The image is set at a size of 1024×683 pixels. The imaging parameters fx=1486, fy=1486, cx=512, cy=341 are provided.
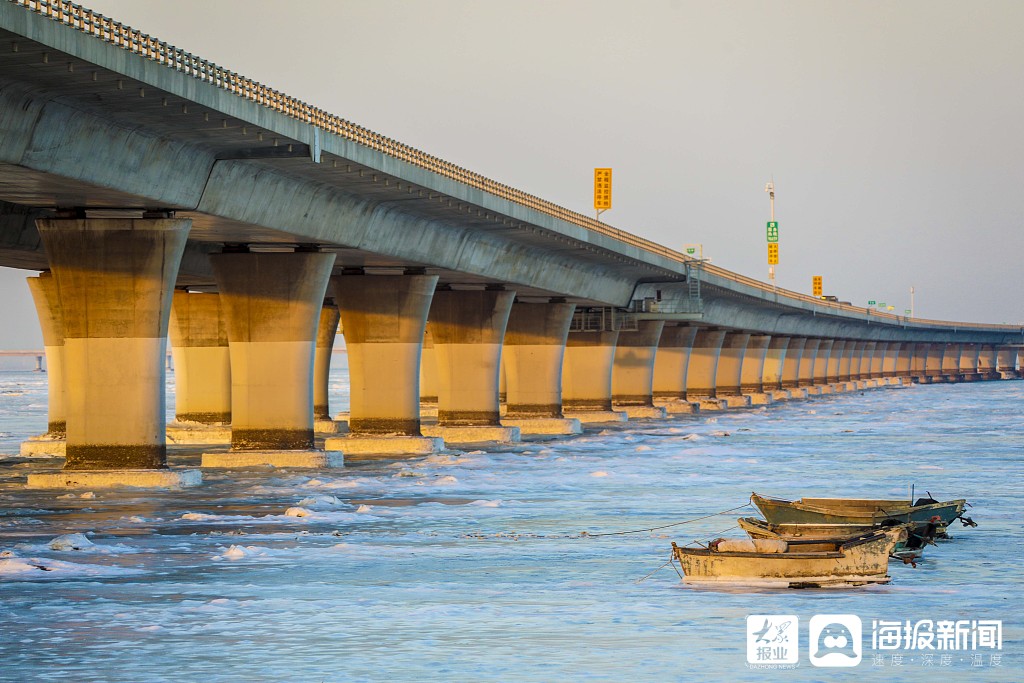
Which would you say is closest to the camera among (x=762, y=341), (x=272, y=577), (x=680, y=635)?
(x=680, y=635)

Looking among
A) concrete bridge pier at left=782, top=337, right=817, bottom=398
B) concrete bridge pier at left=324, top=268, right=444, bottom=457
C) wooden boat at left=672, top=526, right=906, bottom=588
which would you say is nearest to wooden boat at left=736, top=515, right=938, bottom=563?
wooden boat at left=672, top=526, right=906, bottom=588

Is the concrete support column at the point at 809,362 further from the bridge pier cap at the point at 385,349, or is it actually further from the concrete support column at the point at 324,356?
the bridge pier cap at the point at 385,349

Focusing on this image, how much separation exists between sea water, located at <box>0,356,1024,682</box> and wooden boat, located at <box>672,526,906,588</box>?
16.3 inches

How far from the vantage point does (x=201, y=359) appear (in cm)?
7381

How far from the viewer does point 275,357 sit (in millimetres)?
50906

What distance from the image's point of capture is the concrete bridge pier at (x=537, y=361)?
82.6 meters

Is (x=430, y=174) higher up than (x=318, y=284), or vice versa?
(x=430, y=174)

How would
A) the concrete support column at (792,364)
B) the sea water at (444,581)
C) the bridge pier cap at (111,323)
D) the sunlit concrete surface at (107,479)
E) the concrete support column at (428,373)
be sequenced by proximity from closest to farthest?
the sea water at (444,581)
the bridge pier cap at (111,323)
the sunlit concrete surface at (107,479)
the concrete support column at (428,373)
the concrete support column at (792,364)

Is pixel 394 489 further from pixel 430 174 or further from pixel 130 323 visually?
pixel 430 174

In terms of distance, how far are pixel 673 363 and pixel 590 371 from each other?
74.8 ft

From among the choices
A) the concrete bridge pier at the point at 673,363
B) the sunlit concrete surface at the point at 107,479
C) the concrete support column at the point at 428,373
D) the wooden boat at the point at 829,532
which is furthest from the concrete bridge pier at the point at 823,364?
the wooden boat at the point at 829,532

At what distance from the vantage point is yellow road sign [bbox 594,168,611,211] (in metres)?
87.6

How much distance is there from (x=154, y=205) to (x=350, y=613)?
21.6 m

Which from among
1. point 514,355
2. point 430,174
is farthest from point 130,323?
point 514,355
